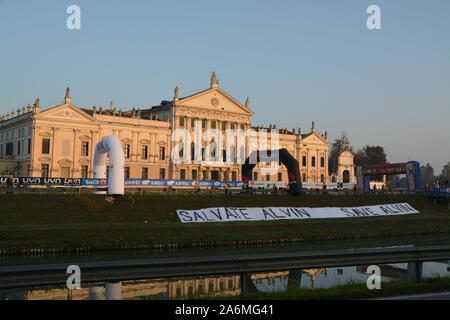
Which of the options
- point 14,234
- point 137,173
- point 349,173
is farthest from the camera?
point 349,173

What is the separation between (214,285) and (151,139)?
64.5 m

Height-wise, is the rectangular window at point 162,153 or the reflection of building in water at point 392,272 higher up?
the rectangular window at point 162,153

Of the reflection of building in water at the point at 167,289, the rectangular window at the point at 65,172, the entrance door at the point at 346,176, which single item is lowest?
the reflection of building in water at the point at 167,289

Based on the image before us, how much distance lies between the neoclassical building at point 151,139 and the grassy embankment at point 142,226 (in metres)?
31.5

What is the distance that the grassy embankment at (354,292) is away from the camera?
11.0 meters

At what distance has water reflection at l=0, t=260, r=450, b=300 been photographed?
13297 millimetres

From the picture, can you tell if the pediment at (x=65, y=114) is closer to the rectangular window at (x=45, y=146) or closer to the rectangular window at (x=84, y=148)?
the rectangular window at (x=45, y=146)

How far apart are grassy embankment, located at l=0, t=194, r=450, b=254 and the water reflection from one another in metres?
12.5

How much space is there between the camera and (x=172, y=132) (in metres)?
80.6

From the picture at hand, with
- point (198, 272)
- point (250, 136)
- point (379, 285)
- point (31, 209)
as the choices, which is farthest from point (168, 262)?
point (250, 136)

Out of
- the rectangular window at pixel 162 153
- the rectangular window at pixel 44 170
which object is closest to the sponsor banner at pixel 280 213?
the rectangular window at pixel 44 170

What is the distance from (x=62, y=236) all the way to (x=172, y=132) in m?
53.6

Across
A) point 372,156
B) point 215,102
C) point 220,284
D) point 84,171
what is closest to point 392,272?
point 220,284
